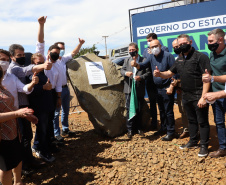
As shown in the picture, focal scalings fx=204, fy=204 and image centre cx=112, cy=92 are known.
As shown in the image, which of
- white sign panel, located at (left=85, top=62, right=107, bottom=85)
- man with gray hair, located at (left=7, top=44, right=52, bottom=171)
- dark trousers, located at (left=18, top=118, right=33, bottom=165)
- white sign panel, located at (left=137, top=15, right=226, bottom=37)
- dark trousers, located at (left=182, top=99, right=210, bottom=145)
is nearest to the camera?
man with gray hair, located at (left=7, top=44, right=52, bottom=171)

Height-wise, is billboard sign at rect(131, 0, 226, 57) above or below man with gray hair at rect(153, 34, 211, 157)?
above

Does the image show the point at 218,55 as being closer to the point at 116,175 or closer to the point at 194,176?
the point at 194,176

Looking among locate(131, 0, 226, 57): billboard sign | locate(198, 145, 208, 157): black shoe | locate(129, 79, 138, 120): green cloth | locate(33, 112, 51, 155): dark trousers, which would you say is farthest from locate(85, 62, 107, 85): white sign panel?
locate(131, 0, 226, 57): billboard sign

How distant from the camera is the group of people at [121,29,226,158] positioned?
10.3ft

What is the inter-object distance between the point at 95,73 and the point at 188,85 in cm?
208

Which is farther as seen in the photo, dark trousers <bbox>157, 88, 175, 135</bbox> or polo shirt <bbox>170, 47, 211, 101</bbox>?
dark trousers <bbox>157, 88, 175, 135</bbox>

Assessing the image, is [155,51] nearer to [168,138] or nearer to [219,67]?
[219,67]

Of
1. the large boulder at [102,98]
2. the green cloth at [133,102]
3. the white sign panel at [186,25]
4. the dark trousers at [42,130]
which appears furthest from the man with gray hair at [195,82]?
the white sign panel at [186,25]

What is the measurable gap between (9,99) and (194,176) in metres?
2.64

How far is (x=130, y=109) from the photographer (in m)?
4.30

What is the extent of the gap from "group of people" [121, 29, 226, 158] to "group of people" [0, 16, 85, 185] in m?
1.55

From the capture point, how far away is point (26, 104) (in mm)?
3219

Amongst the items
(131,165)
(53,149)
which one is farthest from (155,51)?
(53,149)

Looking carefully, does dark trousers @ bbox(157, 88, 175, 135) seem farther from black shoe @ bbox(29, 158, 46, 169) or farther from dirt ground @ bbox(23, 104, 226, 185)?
black shoe @ bbox(29, 158, 46, 169)
